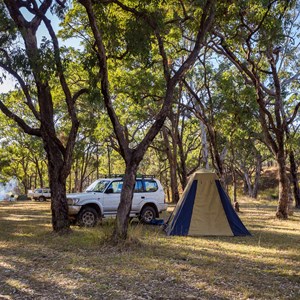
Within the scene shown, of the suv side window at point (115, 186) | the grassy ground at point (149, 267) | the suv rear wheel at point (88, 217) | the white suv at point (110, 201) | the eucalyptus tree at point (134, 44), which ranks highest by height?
the eucalyptus tree at point (134, 44)

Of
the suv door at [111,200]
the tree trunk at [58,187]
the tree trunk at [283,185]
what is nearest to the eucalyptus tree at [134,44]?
the tree trunk at [58,187]

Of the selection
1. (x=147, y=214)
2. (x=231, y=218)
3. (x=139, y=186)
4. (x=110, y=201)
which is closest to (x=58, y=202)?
(x=110, y=201)

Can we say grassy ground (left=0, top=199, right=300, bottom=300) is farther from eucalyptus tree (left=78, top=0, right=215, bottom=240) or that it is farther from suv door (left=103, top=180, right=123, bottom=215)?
suv door (left=103, top=180, right=123, bottom=215)

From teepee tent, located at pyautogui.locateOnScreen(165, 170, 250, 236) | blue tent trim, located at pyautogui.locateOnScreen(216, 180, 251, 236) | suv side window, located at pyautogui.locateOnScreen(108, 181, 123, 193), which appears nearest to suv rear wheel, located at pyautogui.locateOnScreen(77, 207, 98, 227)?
suv side window, located at pyautogui.locateOnScreen(108, 181, 123, 193)

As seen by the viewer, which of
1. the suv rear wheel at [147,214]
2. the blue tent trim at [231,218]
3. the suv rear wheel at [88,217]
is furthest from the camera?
the suv rear wheel at [147,214]

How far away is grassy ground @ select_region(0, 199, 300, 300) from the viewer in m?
5.36

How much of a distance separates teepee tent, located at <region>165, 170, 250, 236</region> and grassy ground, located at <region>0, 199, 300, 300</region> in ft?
2.09

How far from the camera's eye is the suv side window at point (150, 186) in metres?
14.5

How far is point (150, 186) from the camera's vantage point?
14547mm

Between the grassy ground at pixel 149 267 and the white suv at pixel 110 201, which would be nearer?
the grassy ground at pixel 149 267

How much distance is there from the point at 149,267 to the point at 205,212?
4822 mm

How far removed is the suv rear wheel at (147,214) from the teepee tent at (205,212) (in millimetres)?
2765

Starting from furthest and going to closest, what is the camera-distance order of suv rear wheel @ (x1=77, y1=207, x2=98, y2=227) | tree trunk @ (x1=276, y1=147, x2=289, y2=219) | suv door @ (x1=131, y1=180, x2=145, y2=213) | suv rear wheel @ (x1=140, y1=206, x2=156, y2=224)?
tree trunk @ (x1=276, y1=147, x2=289, y2=219), suv rear wheel @ (x1=140, y1=206, x2=156, y2=224), suv door @ (x1=131, y1=180, x2=145, y2=213), suv rear wheel @ (x1=77, y1=207, x2=98, y2=227)

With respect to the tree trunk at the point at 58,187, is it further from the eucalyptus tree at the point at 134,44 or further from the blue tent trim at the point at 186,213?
the blue tent trim at the point at 186,213
